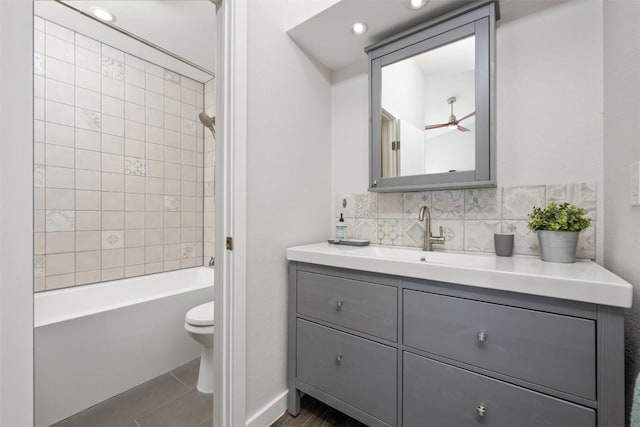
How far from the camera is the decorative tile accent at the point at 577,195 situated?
3.55ft

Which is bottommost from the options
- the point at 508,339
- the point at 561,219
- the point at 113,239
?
the point at 508,339

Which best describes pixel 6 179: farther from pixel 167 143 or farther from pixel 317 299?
pixel 167 143

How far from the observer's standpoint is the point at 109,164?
2152 mm

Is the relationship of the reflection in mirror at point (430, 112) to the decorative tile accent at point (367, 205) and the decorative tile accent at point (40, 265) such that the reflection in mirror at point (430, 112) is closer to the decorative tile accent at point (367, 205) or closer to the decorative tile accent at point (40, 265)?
the decorative tile accent at point (367, 205)

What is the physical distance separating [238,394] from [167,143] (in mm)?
2316

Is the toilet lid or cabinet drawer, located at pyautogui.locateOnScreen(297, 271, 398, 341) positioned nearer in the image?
cabinet drawer, located at pyautogui.locateOnScreen(297, 271, 398, 341)

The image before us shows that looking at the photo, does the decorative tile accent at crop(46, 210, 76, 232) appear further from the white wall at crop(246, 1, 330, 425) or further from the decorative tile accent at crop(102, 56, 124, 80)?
the white wall at crop(246, 1, 330, 425)

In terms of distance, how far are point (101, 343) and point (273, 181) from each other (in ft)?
4.64

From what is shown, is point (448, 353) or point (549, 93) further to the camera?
point (549, 93)

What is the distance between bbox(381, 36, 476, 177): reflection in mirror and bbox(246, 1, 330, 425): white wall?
19.6 inches

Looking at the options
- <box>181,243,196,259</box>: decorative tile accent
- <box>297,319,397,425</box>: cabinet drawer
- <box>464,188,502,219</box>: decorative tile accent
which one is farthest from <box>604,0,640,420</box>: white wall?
<box>181,243,196,259</box>: decorative tile accent

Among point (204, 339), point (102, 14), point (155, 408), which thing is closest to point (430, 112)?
point (204, 339)

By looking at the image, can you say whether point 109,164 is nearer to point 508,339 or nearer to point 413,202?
point 413,202

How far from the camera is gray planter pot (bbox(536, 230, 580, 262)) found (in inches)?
38.8
